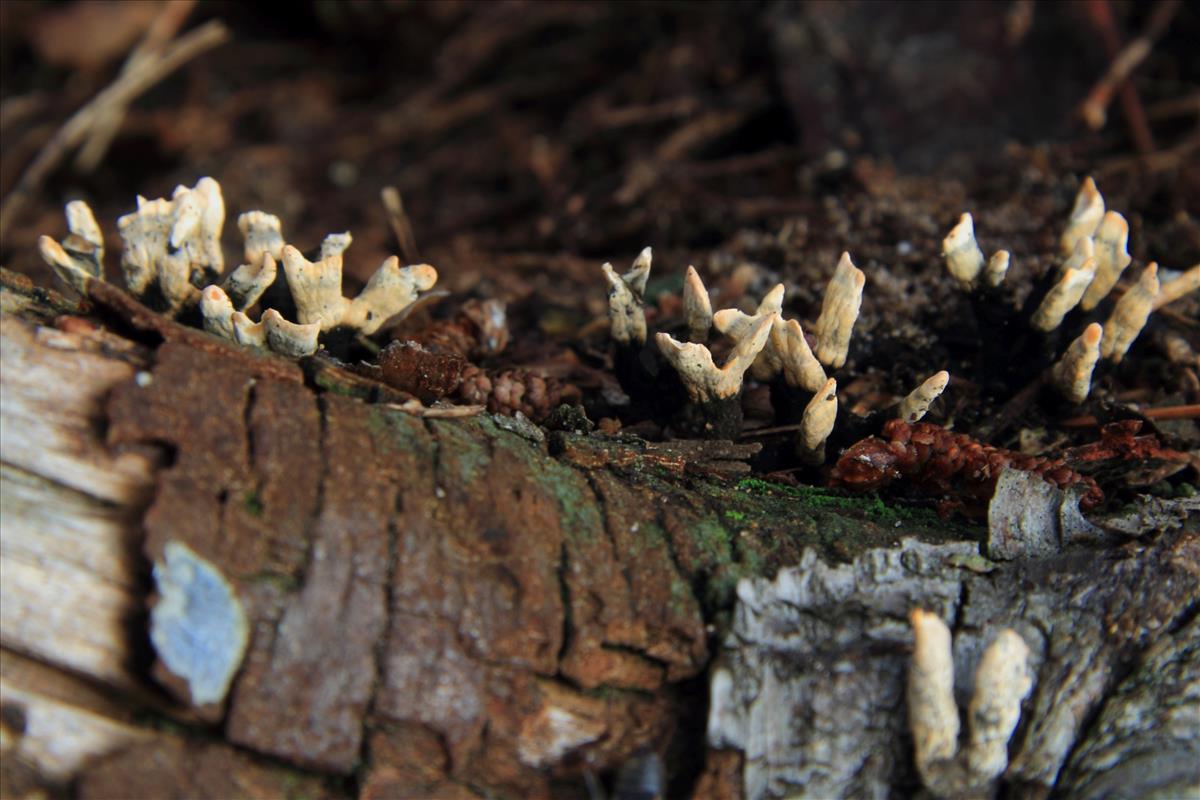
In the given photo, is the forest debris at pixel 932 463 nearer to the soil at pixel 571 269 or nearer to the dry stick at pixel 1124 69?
the soil at pixel 571 269

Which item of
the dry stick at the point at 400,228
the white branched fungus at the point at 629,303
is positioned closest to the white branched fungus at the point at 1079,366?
the white branched fungus at the point at 629,303

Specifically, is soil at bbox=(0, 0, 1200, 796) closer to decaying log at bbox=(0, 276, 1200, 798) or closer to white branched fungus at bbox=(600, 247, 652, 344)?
decaying log at bbox=(0, 276, 1200, 798)

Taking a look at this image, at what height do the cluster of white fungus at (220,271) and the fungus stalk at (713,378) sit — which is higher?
the cluster of white fungus at (220,271)

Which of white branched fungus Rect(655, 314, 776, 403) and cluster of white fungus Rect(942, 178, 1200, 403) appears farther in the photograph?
cluster of white fungus Rect(942, 178, 1200, 403)

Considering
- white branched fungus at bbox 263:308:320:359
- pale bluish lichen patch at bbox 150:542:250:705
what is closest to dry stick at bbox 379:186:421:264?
white branched fungus at bbox 263:308:320:359

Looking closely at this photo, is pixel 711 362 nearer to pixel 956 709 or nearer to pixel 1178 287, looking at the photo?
pixel 956 709
